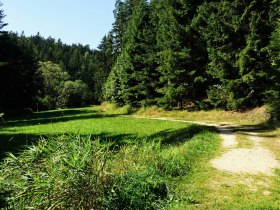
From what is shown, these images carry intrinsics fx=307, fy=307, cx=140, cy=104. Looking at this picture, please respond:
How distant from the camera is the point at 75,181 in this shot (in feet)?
21.5

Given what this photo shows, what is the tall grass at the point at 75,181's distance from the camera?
6.32m

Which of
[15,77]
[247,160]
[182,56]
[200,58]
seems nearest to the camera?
[247,160]

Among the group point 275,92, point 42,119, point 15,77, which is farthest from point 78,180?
point 15,77

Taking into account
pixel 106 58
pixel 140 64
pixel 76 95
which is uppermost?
pixel 106 58

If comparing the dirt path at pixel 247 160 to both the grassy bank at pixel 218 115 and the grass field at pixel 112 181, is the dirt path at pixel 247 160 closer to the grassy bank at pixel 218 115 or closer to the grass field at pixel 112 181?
the grass field at pixel 112 181

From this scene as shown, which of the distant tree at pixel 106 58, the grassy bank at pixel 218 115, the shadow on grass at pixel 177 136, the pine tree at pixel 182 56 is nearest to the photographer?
the shadow on grass at pixel 177 136

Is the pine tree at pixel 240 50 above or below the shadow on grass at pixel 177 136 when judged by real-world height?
above

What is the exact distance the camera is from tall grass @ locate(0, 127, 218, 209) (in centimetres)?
632

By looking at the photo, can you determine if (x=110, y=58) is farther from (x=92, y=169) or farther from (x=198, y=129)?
(x=92, y=169)

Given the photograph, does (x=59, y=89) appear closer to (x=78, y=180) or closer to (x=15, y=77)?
(x=15, y=77)

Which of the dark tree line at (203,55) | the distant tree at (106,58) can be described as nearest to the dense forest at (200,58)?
the dark tree line at (203,55)

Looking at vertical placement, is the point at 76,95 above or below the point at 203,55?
below

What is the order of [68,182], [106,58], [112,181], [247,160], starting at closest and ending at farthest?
[68,182] → [112,181] → [247,160] → [106,58]

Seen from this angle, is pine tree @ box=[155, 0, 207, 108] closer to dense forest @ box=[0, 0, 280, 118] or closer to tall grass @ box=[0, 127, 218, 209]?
dense forest @ box=[0, 0, 280, 118]
